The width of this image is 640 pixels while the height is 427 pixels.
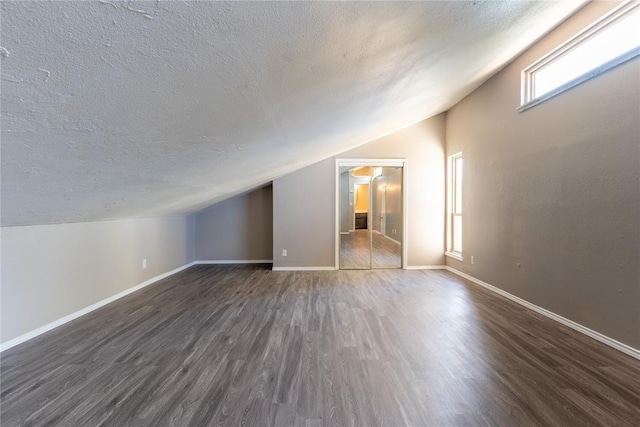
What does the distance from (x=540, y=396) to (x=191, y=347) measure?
2496mm

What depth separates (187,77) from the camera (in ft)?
3.55

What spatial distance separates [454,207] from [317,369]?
4.08 metres

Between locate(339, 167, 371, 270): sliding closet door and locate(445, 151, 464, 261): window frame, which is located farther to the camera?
locate(339, 167, 371, 270): sliding closet door

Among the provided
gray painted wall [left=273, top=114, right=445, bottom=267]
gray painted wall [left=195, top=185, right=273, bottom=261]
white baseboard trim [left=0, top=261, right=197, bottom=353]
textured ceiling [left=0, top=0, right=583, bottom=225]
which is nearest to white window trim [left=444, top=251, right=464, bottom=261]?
gray painted wall [left=273, top=114, right=445, bottom=267]

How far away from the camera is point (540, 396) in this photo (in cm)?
157

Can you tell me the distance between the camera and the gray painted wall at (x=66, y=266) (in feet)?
7.13

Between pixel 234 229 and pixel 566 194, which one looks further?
pixel 234 229

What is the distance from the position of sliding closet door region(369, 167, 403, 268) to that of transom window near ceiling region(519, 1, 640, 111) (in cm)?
229

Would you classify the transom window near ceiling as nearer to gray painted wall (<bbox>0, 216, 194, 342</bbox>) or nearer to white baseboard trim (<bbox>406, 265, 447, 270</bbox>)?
white baseboard trim (<bbox>406, 265, 447, 270</bbox>)

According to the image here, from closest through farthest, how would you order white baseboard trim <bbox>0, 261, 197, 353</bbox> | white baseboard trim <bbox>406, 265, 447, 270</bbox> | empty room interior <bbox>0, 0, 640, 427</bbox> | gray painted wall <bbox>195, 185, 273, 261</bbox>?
empty room interior <bbox>0, 0, 640, 427</bbox>, white baseboard trim <bbox>0, 261, 197, 353</bbox>, white baseboard trim <bbox>406, 265, 447, 270</bbox>, gray painted wall <bbox>195, 185, 273, 261</bbox>

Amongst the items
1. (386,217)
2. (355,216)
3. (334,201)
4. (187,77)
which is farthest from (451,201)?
(187,77)

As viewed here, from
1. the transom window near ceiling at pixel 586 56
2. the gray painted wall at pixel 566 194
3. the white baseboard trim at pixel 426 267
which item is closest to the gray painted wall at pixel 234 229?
the white baseboard trim at pixel 426 267

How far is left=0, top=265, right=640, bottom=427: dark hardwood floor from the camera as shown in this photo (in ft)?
4.75

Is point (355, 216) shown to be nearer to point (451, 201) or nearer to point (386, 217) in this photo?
point (386, 217)
